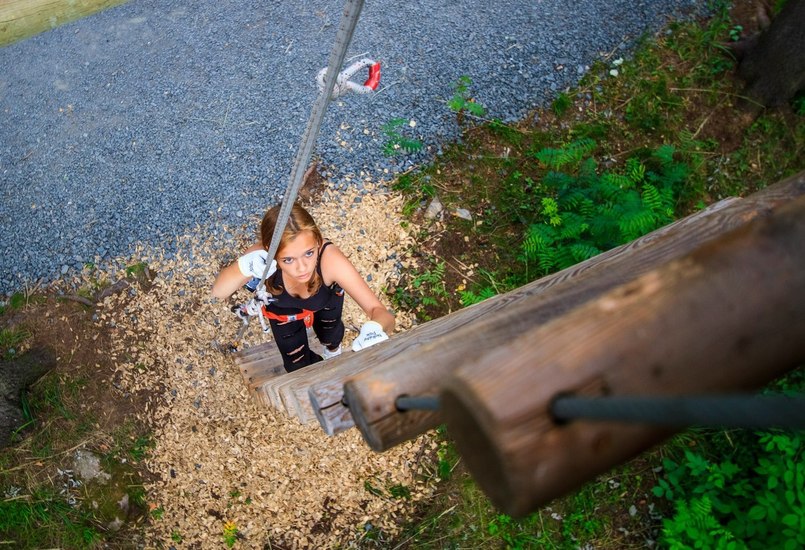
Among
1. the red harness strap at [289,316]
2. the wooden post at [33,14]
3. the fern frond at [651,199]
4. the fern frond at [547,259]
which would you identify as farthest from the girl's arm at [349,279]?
the wooden post at [33,14]

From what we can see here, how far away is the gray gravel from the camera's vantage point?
4.36 meters

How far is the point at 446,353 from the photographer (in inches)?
53.2

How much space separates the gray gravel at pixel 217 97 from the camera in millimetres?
4359

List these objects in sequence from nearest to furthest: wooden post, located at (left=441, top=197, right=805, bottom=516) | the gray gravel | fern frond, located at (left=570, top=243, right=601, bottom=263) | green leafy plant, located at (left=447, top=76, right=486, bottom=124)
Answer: wooden post, located at (left=441, top=197, right=805, bottom=516)
fern frond, located at (left=570, top=243, right=601, bottom=263)
the gray gravel
green leafy plant, located at (left=447, top=76, right=486, bottom=124)

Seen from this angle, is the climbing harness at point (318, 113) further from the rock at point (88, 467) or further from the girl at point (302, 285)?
the rock at point (88, 467)

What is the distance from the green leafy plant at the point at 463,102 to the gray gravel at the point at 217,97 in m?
0.06

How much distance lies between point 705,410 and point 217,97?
4662 mm

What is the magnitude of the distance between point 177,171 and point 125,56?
1.22 m

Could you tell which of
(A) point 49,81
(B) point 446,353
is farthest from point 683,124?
(A) point 49,81

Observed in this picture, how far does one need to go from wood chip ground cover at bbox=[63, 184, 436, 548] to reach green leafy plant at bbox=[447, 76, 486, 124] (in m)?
1.40

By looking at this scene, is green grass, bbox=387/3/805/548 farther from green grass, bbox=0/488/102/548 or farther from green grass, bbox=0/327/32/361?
green grass, bbox=0/327/32/361

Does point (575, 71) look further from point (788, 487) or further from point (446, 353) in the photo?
point (446, 353)

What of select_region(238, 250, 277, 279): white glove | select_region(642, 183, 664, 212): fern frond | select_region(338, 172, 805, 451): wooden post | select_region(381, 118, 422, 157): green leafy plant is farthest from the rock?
select_region(642, 183, 664, 212): fern frond

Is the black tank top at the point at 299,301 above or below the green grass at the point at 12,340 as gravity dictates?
above
